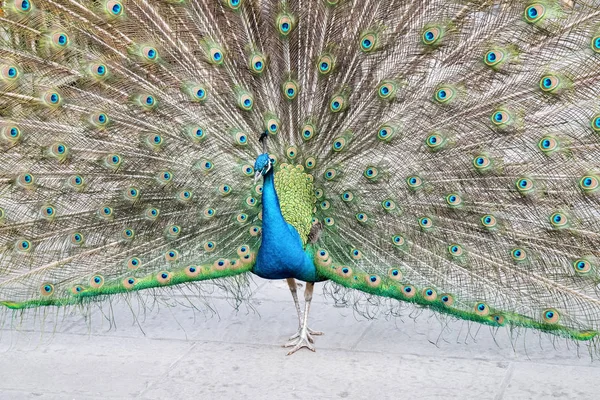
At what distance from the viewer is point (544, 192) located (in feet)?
14.1

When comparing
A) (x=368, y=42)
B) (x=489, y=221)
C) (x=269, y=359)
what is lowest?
(x=269, y=359)

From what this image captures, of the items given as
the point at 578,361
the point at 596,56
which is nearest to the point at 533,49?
the point at 596,56

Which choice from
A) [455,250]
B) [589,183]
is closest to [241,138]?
[455,250]

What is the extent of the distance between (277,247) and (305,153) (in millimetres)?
570

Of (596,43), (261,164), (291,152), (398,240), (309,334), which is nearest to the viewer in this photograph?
(596,43)

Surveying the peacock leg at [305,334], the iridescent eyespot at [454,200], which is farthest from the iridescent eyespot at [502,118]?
the peacock leg at [305,334]

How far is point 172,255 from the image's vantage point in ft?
15.2

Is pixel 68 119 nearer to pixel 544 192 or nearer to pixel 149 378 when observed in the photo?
pixel 149 378

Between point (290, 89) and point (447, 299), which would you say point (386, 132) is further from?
point (447, 299)

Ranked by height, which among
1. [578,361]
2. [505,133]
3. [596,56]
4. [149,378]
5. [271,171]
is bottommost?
[149,378]

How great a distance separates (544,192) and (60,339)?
117 inches

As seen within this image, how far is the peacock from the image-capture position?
422cm

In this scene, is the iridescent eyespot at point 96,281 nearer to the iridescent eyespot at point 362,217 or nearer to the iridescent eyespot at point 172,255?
the iridescent eyespot at point 172,255

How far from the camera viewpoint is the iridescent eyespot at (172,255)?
4.64 meters
